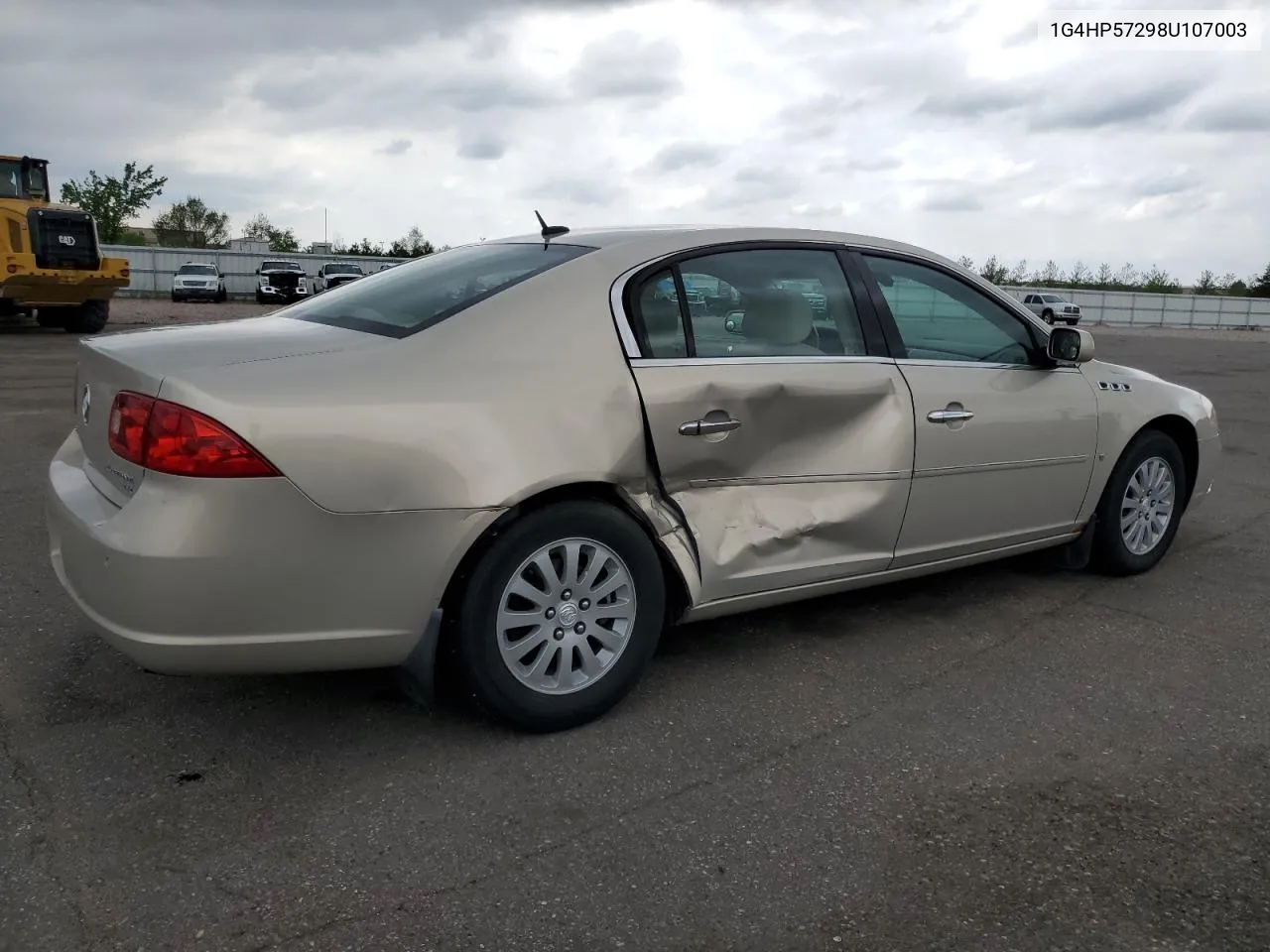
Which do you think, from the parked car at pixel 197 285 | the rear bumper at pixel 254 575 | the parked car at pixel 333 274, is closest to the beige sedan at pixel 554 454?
the rear bumper at pixel 254 575

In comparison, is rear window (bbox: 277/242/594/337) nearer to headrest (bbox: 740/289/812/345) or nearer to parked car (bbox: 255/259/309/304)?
headrest (bbox: 740/289/812/345)

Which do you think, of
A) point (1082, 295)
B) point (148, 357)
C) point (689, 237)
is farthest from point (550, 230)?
point (1082, 295)

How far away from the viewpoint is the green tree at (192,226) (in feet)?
230

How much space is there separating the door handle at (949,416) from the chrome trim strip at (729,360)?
0.84ft

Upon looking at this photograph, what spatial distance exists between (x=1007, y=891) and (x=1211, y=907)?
454mm

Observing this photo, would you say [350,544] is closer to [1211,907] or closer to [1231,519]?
[1211,907]

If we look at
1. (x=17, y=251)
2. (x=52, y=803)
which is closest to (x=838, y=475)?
(x=52, y=803)

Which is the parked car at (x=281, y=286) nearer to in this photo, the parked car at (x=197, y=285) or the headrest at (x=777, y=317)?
the parked car at (x=197, y=285)

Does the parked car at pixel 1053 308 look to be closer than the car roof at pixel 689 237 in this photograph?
No

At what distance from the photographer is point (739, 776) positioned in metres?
3.01

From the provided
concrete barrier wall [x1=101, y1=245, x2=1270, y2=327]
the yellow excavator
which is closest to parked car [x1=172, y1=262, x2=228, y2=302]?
concrete barrier wall [x1=101, y1=245, x2=1270, y2=327]

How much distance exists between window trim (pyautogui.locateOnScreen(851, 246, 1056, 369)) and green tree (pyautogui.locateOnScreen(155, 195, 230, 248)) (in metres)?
73.1

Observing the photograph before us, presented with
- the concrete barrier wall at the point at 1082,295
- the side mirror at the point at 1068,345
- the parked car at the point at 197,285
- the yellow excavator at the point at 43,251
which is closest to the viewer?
the side mirror at the point at 1068,345

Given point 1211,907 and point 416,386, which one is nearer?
point 1211,907
